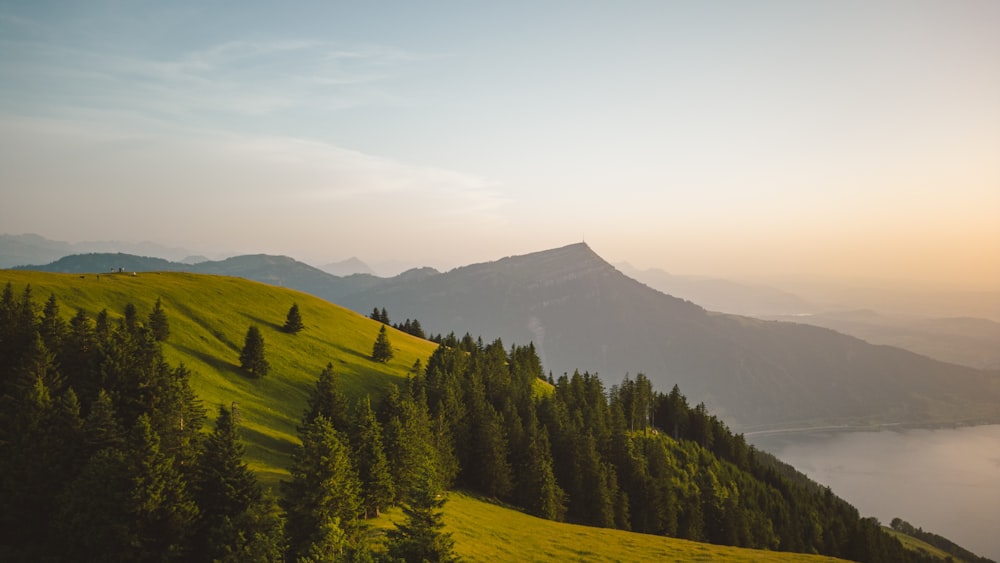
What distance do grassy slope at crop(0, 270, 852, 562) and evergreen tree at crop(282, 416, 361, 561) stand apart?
421 inches

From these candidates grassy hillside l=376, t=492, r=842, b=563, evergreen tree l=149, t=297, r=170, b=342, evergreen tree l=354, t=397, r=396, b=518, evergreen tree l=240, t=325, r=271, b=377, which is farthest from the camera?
evergreen tree l=240, t=325, r=271, b=377

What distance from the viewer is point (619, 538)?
6278 centimetres

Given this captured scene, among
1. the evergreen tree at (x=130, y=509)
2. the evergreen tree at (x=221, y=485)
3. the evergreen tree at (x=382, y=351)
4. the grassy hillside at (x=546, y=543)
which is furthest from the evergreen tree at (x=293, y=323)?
the evergreen tree at (x=130, y=509)

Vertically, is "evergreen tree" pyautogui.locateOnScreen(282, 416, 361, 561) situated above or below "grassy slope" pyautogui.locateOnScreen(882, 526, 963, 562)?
above

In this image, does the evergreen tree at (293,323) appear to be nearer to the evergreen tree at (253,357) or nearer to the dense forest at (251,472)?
the evergreen tree at (253,357)

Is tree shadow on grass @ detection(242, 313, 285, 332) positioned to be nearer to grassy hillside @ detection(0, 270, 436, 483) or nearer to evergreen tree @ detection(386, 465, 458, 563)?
grassy hillside @ detection(0, 270, 436, 483)

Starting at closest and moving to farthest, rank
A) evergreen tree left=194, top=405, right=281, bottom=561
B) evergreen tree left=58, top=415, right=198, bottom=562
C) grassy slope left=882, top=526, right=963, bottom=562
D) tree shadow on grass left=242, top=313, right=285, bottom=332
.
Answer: evergreen tree left=58, top=415, right=198, bottom=562, evergreen tree left=194, top=405, right=281, bottom=561, tree shadow on grass left=242, top=313, right=285, bottom=332, grassy slope left=882, top=526, right=963, bottom=562

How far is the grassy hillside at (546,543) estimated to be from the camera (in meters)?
49.2

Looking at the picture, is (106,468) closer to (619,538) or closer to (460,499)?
(460,499)

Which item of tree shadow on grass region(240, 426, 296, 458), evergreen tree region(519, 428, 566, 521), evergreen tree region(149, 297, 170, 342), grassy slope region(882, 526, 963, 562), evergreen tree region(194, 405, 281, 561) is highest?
evergreen tree region(149, 297, 170, 342)

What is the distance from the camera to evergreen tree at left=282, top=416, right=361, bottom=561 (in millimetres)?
37406

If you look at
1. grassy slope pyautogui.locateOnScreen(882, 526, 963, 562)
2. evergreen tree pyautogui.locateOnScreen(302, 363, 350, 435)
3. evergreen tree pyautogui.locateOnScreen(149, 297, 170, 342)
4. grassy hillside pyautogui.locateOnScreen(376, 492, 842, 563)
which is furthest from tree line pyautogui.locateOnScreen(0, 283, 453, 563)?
grassy slope pyautogui.locateOnScreen(882, 526, 963, 562)

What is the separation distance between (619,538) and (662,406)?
81.2 meters

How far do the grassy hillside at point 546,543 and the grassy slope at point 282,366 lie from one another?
148mm
